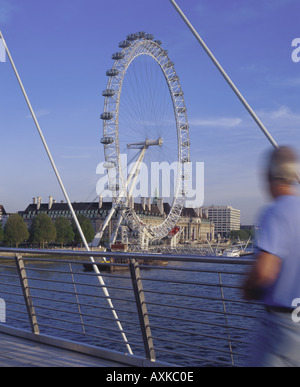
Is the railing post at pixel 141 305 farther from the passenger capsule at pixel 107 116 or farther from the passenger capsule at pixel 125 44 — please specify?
the passenger capsule at pixel 125 44

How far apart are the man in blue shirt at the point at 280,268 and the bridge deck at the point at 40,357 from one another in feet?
6.23

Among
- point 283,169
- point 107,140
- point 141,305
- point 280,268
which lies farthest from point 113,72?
point 280,268

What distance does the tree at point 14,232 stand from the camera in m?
64.1

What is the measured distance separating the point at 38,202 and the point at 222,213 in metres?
55.1

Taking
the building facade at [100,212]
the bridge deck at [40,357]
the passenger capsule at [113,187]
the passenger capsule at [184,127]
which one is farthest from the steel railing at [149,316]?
the building facade at [100,212]

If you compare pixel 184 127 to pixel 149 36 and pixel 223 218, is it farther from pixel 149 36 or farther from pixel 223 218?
pixel 223 218

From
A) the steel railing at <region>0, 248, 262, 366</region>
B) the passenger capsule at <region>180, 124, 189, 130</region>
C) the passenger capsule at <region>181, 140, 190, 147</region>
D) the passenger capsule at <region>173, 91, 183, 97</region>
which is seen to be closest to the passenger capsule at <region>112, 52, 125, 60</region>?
the passenger capsule at <region>173, 91, 183, 97</region>

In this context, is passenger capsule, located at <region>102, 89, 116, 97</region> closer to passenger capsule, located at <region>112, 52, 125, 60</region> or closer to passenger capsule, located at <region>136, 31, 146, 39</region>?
passenger capsule, located at <region>112, 52, 125, 60</region>

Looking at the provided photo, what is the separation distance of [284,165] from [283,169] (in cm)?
2

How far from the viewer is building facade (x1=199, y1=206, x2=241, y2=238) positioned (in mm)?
136000

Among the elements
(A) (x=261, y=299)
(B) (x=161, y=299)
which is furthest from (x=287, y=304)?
(B) (x=161, y=299)
